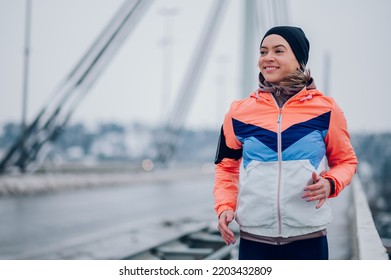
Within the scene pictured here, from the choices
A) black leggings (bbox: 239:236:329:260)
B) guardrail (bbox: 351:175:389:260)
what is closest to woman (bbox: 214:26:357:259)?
black leggings (bbox: 239:236:329:260)

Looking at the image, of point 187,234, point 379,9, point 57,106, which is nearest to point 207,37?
point 57,106

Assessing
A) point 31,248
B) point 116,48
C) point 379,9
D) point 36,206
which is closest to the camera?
point 379,9

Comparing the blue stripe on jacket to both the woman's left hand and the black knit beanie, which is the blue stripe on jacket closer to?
the woman's left hand

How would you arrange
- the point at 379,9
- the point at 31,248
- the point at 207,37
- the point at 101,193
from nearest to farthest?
the point at 379,9 → the point at 31,248 → the point at 101,193 → the point at 207,37

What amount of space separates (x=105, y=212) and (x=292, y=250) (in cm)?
944

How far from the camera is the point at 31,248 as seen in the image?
23.0 feet

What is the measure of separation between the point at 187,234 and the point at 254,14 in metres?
5.71

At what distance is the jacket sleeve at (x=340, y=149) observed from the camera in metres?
2.36

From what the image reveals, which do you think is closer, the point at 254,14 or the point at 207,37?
the point at 254,14

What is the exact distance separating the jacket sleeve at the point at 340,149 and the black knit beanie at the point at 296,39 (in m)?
0.23

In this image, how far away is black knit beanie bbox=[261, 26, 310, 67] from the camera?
8.02 ft

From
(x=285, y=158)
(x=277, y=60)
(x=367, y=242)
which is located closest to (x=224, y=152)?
(x=285, y=158)

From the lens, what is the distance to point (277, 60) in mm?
2438

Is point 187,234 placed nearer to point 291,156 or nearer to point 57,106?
point 291,156
